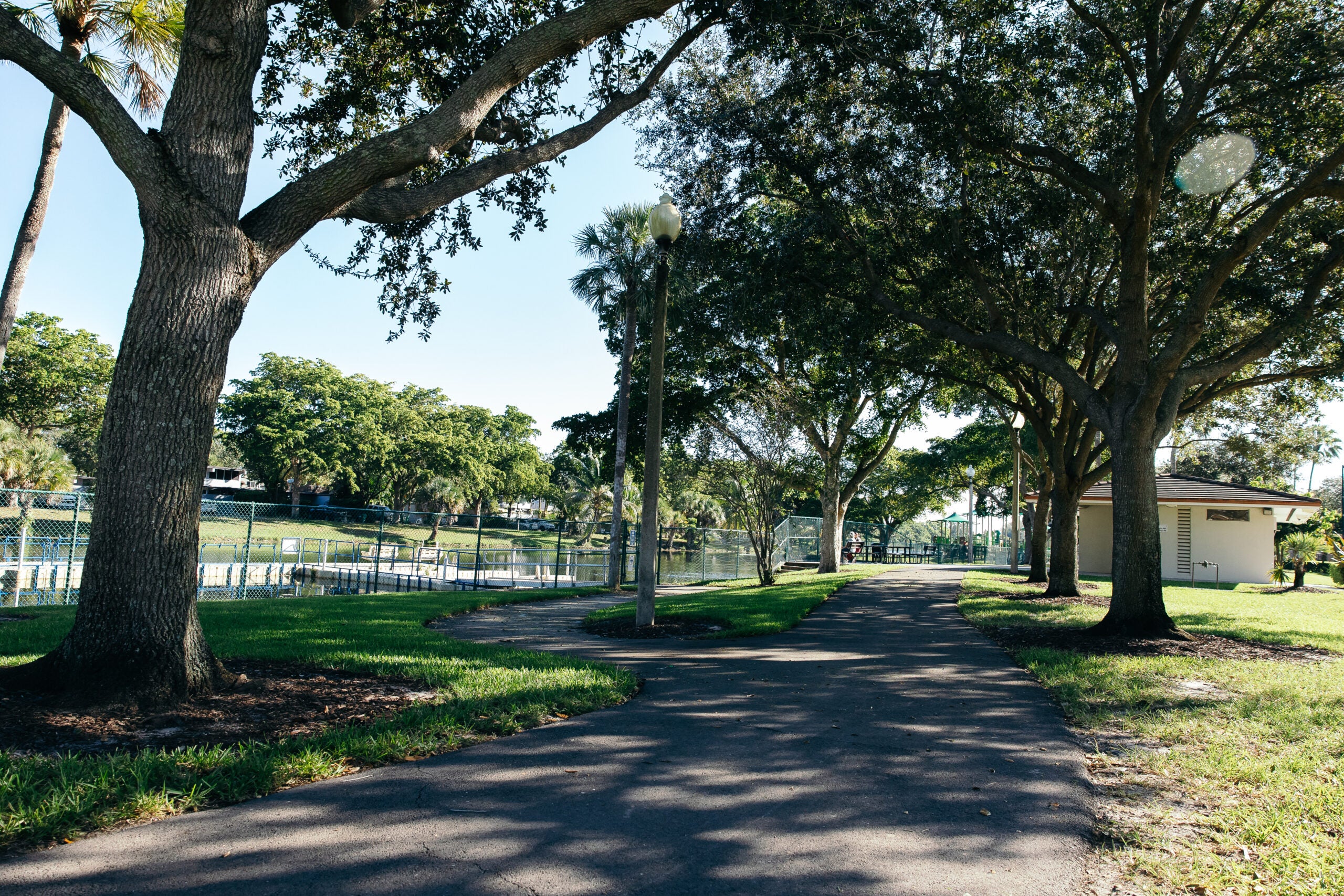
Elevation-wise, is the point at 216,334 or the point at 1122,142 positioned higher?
the point at 1122,142

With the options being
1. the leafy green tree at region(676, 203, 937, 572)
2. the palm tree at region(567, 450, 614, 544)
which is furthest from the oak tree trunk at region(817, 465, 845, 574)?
the palm tree at region(567, 450, 614, 544)

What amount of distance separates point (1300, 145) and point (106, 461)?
15.2m

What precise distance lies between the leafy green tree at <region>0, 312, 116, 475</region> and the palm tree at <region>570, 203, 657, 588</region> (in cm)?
3678

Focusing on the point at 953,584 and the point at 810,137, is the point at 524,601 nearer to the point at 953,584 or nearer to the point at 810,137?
the point at 810,137

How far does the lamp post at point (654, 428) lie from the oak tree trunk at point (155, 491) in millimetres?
5572

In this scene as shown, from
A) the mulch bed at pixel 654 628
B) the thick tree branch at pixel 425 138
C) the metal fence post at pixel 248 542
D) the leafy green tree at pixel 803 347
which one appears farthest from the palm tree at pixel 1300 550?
the metal fence post at pixel 248 542

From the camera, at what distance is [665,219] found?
9.98m

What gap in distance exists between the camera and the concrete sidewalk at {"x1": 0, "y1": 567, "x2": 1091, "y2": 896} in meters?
3.02

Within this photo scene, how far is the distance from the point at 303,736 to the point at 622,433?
58.2 feet

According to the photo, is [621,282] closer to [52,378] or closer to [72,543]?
[72,543]

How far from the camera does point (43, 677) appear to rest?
5.10 meters

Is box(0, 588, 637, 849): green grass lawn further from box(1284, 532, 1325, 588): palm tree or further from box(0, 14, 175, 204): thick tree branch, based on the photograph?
box(1284, 532, 1325, 588): palm tree

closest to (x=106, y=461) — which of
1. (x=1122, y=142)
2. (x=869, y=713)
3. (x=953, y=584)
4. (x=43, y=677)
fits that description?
(x=43, y=677)

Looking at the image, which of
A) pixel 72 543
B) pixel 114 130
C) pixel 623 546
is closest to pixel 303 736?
pixel 114 130
